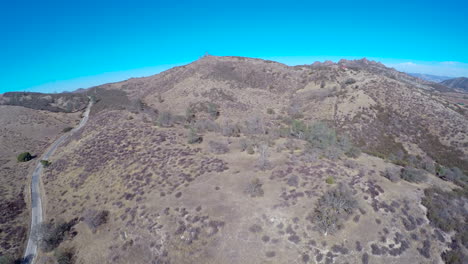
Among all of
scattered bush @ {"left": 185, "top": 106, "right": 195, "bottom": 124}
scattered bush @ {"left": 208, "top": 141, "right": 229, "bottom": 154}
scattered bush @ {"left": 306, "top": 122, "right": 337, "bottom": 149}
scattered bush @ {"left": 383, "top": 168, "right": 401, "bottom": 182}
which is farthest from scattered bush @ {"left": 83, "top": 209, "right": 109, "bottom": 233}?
scattered bush @ {"left": 383, "top": 168, "right": 401, "bottom": 182}

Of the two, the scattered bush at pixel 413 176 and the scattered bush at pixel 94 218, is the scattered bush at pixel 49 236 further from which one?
the scattered bush at pixel 413 176

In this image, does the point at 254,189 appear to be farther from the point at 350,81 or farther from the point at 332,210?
the point at 350,81

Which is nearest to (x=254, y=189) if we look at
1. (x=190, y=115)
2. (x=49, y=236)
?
(x=49, y=236)

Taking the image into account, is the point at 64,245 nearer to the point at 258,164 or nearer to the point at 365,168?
the point at 258,164

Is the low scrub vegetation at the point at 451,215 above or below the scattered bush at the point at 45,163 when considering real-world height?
below

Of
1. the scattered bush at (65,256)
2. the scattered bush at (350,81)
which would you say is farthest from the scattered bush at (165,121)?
the scattered bush at (350,81)

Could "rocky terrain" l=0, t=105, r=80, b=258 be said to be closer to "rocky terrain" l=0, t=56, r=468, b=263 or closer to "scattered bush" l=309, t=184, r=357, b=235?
"rocky terrain" l=0, t=56, r=468, b=263
